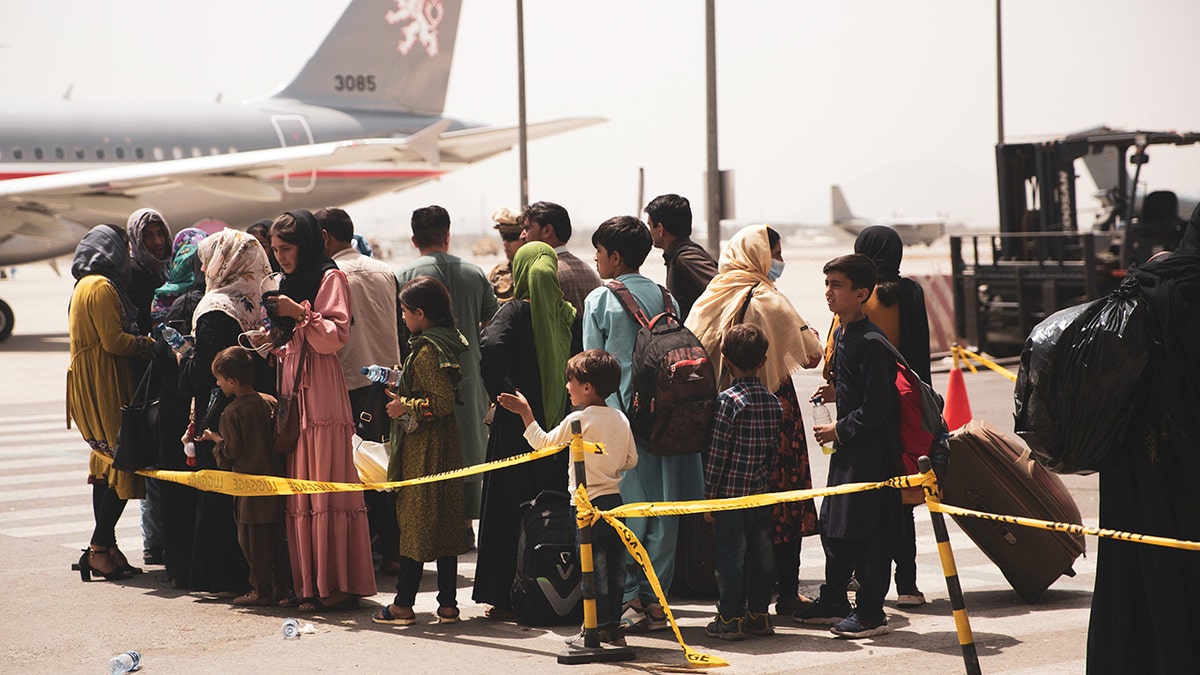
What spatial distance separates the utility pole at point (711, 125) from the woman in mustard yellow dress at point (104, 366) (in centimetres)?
1005

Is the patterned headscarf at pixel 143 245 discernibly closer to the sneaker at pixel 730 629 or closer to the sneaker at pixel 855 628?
the sneaker at pixel 730 629

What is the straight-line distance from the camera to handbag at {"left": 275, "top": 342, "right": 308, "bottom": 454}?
6723 millimetres

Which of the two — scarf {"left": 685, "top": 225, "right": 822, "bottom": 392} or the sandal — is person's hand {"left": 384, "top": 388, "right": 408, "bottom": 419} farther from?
scarf {"left": 685, "top": 225, "right": 822, "bottom": 392}

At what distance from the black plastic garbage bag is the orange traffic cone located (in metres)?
8.34

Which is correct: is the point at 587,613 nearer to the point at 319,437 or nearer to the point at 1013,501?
the point at 319,437

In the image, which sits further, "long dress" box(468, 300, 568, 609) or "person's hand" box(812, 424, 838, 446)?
"long dress" box(468, 300, 568, 609)

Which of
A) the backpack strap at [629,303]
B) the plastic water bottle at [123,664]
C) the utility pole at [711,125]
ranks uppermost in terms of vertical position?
the utility pole at [711,125]

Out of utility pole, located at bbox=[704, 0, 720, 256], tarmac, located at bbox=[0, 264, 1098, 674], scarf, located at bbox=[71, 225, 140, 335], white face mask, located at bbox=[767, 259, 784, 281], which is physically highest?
utility pole, located at bbox=[704, 0, 720, 256]

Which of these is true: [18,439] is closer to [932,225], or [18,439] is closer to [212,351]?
[212,351]

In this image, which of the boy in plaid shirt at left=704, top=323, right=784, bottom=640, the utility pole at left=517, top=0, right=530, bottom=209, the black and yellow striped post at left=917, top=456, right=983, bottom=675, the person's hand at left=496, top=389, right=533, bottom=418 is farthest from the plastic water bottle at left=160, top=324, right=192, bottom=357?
the utility pole at left=517, top=0, right=530, bottom=209

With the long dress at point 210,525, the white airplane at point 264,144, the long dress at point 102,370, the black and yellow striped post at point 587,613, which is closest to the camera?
the black and yellow striped post at point 587,613

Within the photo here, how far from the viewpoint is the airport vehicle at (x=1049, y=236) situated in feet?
60.8

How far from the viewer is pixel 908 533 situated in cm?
659

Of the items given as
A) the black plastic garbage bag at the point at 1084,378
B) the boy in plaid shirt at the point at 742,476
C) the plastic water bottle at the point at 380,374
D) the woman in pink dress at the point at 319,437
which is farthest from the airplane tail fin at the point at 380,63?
the black plastic garbage bag at the point at 1084,378
